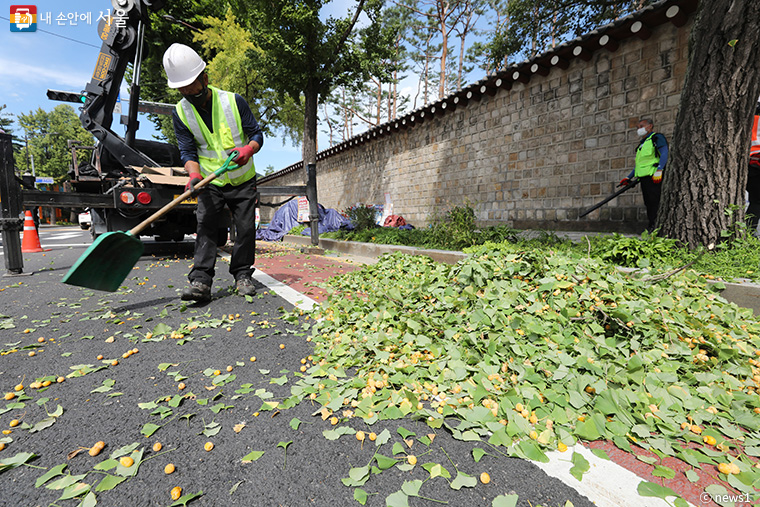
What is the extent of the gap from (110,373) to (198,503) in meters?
1.24

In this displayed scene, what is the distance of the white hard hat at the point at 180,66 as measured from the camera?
299cm

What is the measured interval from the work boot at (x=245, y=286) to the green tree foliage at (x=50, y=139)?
1863 inches

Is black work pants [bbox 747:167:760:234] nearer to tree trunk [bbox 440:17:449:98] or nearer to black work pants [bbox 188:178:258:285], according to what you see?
black work pants [bbox 188:178:258:285]

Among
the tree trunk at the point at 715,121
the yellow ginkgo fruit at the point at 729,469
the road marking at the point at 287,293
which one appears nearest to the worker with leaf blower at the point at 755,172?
the tree trunk at the point at 715,121

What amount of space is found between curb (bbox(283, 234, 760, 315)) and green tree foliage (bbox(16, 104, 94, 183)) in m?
43.8

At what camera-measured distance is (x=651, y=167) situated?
5.21 meters

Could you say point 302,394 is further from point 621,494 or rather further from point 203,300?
point 203,300

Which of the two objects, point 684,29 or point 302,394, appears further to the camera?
point 684,29

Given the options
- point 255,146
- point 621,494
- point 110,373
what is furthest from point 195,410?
point 255,146

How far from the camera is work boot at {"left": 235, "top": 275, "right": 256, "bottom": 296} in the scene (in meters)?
3.50

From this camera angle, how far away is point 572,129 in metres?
6.77

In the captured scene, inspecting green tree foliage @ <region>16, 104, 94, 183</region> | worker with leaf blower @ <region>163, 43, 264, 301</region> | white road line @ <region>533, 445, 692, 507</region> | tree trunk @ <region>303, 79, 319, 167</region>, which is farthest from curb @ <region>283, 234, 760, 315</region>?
green tree foliage @ <region>16, 104, 94, 183</region>

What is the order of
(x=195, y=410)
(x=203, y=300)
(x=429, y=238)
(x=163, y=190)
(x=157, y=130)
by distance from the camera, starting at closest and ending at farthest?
(x=195, y=410) < (x=203, y=300) < (x=163, y=190) < (x=429, y=238) < (x=157, y=130)

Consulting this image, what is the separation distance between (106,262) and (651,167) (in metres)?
6.91
